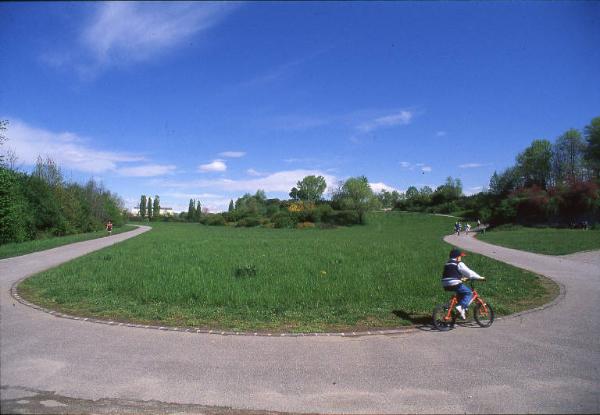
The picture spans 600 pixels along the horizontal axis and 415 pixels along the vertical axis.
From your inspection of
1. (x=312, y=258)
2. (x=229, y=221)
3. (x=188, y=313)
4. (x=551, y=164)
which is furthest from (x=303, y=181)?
(x=188, y=313)

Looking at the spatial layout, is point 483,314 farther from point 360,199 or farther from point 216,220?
point 216,220

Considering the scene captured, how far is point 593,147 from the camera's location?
184ft

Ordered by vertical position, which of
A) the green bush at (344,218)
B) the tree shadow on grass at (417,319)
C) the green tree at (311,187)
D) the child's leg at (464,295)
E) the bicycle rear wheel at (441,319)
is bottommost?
the tree shadow on grass at (417,319)

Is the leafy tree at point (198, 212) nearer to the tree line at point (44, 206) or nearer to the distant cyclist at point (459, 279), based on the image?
the tree line at point (44, 206)

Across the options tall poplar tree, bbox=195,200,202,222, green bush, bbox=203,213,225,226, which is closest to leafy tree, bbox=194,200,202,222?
tall poplar tree, bbox=195,200,202,222

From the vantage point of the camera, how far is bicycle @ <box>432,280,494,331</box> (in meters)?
6.63

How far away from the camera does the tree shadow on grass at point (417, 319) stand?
677cm

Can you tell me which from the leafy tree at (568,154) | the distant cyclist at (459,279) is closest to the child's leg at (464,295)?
the distant cyclist at (459,279)

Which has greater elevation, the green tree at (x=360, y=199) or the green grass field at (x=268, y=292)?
the green tree at (x=360, y=199)

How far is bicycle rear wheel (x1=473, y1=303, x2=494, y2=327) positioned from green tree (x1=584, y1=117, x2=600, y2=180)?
60.6 m

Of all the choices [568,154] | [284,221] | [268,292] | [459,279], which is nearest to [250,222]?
[284,221]

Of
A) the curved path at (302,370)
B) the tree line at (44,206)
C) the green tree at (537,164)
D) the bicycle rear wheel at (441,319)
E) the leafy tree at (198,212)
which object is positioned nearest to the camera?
the curved path at (302,370)

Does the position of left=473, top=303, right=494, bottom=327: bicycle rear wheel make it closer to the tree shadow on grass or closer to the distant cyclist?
the distant cyclist

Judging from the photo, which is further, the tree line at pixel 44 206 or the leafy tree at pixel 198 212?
the leafy tree at pixel 198 212
